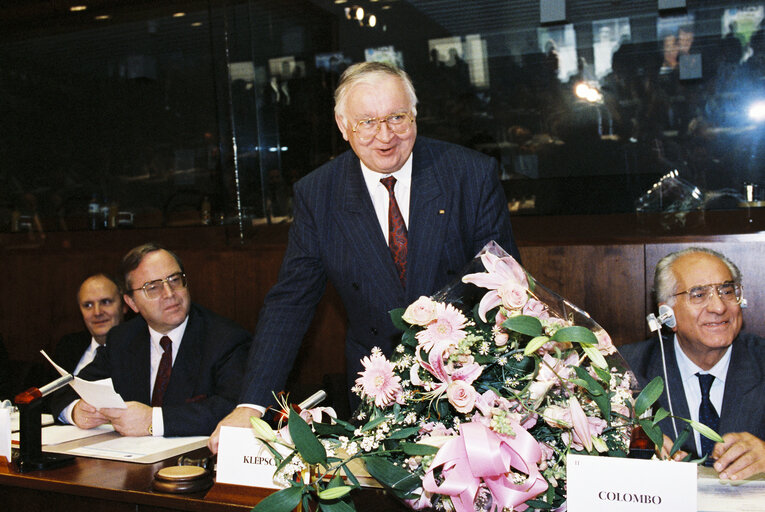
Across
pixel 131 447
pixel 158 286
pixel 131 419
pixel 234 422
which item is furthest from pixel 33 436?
pixel 158 286

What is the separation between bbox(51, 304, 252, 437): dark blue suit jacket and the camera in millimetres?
2691

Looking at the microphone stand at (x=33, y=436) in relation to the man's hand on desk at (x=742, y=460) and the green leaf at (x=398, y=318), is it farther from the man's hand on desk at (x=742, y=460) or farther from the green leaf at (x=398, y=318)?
the man's hand on desk at (x=742, y=460)

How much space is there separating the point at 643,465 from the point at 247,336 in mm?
1954

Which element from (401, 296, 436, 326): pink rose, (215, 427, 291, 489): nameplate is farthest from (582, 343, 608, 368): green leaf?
(215, 427, 291, 489): nameplate

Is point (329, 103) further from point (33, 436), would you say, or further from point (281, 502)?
point (281, 502)

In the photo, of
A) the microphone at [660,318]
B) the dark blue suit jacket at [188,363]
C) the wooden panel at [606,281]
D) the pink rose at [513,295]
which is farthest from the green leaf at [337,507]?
the wooden panel at [606,281]

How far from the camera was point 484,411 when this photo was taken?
1.06 meters

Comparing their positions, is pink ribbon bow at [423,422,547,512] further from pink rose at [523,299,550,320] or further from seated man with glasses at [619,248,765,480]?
seated man with glasses at [619,248,765,480]

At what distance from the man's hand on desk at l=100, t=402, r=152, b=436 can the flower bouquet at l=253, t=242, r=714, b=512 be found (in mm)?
1312

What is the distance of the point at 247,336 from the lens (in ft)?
9.34

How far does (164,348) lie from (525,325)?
2.11 m

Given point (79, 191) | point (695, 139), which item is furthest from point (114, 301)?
point (695, 139)

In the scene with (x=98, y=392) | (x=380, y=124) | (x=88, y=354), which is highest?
(x=380, y=124)

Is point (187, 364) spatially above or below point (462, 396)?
below
